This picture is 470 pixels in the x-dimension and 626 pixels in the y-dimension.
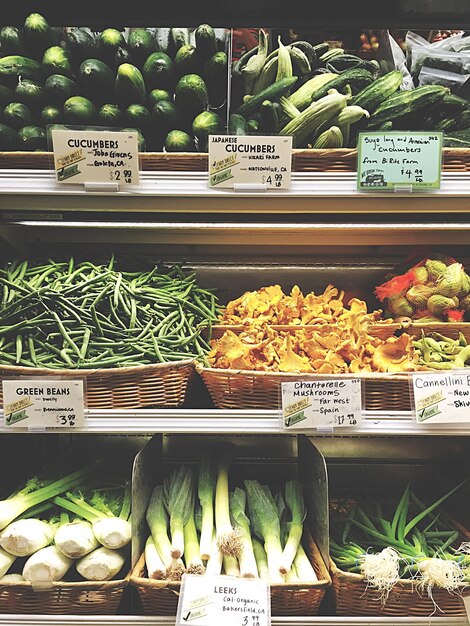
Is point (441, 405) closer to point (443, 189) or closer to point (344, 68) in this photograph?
point (443, 189)

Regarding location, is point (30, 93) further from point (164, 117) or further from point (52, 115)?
point (164, 117)

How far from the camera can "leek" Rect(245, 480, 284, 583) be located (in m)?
1.33

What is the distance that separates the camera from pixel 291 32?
1.78m

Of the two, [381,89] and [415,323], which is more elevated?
[381,89]

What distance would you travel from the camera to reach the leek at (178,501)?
1353 millimetres

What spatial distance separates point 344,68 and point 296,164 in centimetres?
51

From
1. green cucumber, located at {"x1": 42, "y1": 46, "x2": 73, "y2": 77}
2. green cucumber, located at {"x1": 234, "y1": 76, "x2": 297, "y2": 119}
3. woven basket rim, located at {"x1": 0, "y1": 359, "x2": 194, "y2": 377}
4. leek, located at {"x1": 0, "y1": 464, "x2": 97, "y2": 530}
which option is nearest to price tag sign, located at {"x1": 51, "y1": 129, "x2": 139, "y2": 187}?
green cucumber, located at {"x1": 42, "y1": 46, "x2": 73, "y2": 77}

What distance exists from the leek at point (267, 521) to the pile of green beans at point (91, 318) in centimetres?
47

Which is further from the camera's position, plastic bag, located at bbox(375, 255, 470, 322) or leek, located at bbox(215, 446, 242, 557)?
plastic bag, located at bbox(375, 255, 470, 322)

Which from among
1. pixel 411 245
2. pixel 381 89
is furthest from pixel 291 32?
pixel 411 245

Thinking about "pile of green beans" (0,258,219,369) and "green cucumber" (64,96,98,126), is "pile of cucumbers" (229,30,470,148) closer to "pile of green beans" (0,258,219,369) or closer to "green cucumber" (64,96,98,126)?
"green cucumber" (64,96,98,126)

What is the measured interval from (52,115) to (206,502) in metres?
1.14

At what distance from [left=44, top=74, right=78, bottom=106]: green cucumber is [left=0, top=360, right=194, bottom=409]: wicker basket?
71cm

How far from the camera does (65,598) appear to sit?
1.32 metres
